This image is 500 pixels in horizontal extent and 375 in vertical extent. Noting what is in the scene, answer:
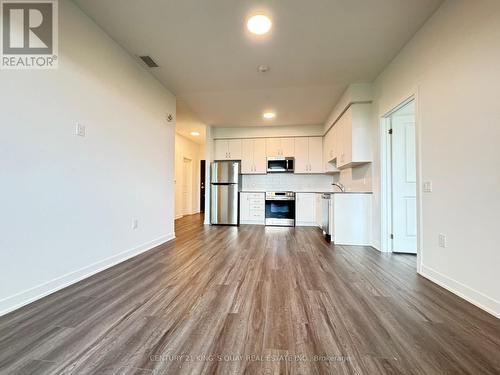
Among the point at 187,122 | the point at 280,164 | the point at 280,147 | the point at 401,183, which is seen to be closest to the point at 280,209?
the point at 280,164

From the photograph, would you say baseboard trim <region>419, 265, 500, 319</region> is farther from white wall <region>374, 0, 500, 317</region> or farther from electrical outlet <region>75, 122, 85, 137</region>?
electrical outlet <region>75, 122, 85, 137</region>

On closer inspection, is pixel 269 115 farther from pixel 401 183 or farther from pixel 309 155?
pixel 401 183

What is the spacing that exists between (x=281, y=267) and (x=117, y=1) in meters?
3.07

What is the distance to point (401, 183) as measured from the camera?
3043mm

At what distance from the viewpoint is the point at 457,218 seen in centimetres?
186

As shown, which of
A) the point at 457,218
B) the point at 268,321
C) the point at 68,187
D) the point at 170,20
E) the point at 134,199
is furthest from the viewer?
the point at 134,199

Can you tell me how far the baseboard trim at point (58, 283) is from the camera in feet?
5.09

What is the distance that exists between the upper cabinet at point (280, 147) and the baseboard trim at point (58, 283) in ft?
13.0

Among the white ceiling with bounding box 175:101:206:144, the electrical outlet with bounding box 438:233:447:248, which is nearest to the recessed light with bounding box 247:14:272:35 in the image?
the white ceiling with bounding box 175:101:206:144

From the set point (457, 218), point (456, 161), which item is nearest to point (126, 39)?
point (456, 161)

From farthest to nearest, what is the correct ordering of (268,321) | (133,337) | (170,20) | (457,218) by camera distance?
(170,20), (457,218), (268,321), (133,337)

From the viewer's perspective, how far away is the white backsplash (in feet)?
19.3

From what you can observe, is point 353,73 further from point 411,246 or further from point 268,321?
point 268,321

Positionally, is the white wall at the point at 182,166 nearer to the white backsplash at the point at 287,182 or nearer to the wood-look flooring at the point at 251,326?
the white backsplash at the point at 287,182
